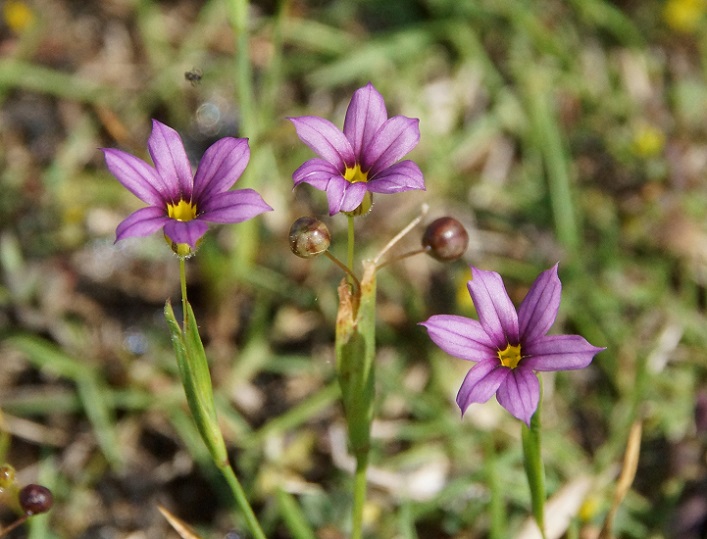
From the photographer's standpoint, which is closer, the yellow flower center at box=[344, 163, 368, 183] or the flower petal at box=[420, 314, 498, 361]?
the flower petal at box=[420, 314, 498, 361]

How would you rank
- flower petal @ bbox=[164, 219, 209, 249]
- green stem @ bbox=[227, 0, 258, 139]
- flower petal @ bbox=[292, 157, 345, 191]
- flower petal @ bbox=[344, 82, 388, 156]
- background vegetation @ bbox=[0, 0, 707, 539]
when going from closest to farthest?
flower petal @ bbox=[164, 219, 209, 249], flower petal @ bbox=[292, 157, 345, 191], flower petal @ bbox=[344, 82, 388, 156], green stem @ bbox=[227, 0, 258, 139], background vegetation @ bbox=[0, 0, 707, 539]

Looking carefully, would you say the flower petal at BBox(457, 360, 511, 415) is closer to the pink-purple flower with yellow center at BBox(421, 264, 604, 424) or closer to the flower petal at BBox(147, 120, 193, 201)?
the pink-purple flower with yellow center at BBox(421, 264, 604, 424)

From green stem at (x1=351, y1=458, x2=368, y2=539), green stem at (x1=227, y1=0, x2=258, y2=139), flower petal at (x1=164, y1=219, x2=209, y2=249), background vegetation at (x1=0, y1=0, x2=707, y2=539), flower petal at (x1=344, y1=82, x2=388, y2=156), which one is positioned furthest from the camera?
background vegetation at (x1=0, y1=0, x2=707, y2=539)

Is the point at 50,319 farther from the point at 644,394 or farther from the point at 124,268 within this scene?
the point at 644,394

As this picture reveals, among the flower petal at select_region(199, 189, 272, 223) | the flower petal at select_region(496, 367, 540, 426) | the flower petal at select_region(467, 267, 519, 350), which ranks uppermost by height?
the flower petal at select_region(199, 189, 272, 223)

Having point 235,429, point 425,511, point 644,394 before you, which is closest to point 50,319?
point 235,429

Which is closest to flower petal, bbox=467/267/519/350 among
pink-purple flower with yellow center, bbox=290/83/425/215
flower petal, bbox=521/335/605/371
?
flower petal, bbox=521/335/605/371
